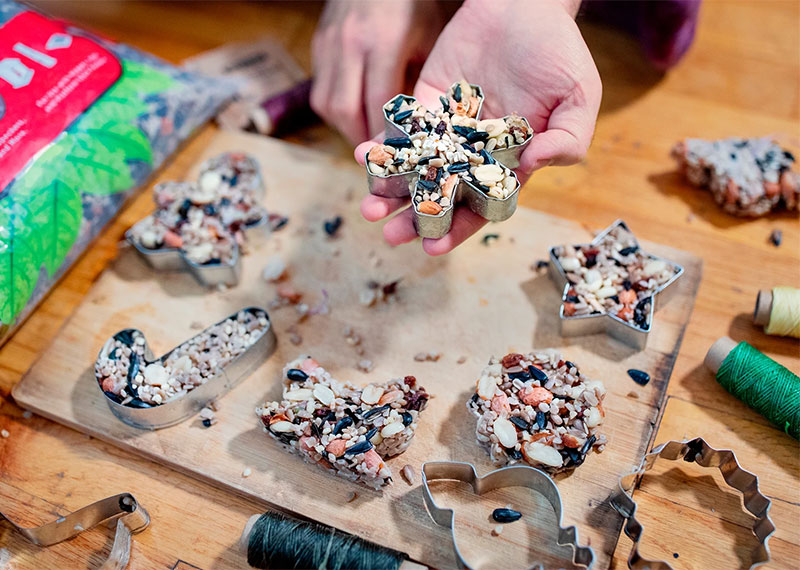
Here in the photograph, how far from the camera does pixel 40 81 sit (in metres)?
1.72

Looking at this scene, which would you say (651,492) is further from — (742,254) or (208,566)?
(208,566)

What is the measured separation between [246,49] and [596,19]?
113 centimetres

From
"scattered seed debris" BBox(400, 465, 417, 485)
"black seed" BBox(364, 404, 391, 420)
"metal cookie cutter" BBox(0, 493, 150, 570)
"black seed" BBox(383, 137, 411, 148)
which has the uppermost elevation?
"black seed" BBox(383, 137, 411, 148)

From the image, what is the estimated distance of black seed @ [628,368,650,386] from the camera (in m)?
1.49

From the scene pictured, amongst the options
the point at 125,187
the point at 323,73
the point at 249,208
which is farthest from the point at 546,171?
the point at 125,187

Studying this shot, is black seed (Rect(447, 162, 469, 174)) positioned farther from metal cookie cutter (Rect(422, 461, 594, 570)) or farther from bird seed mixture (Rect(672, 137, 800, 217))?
bird seed mixture (Rect(672, 137, 800, 217))

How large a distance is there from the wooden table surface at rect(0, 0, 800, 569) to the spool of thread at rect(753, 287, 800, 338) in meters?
0.06

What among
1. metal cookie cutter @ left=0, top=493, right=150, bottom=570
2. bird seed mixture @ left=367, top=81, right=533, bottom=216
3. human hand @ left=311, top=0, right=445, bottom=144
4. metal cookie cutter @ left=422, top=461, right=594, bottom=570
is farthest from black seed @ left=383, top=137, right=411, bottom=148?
metal cookie cutter @ left=0, top=493, right=150, bottom=570

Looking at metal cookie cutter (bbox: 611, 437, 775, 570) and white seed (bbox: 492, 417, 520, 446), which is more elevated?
white seed (bbox: 492, 417, 520, 446)

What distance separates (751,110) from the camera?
2059 millimetres

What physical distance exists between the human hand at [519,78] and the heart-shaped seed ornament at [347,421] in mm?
306

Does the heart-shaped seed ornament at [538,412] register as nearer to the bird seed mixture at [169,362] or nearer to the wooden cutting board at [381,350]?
the wooden cutting board at [381,350]

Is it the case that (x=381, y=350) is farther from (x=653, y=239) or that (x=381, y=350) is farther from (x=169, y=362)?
(x=653, y=239)

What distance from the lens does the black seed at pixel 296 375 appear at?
144 centimetres
